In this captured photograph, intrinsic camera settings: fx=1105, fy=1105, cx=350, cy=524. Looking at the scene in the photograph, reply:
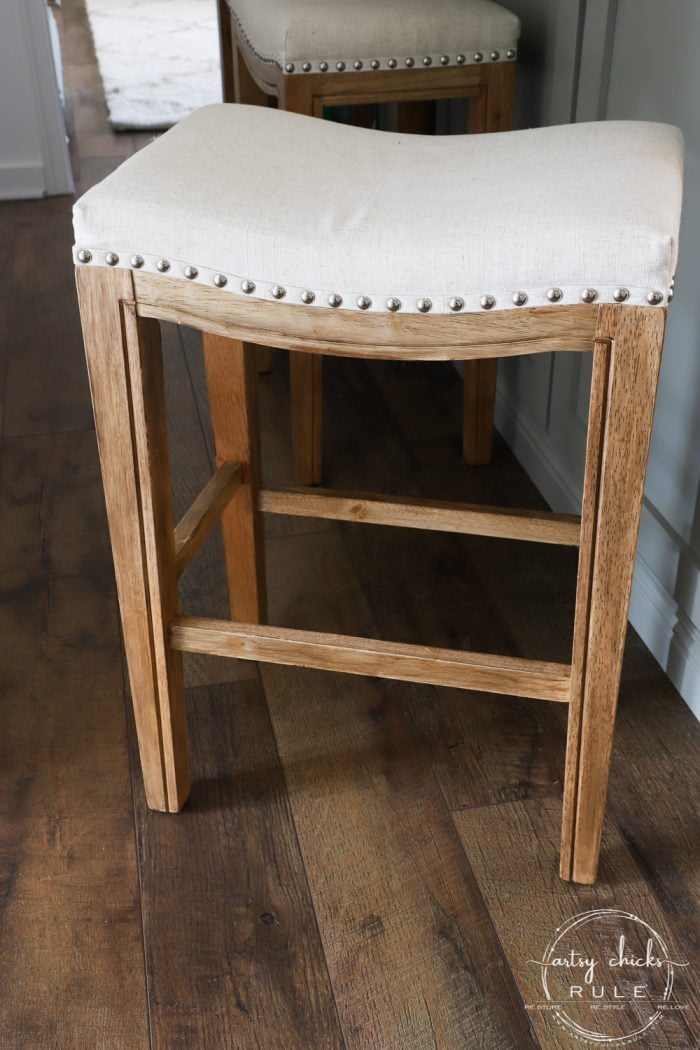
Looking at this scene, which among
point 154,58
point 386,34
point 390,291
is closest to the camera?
point 390,291

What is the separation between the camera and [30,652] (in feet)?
4.40

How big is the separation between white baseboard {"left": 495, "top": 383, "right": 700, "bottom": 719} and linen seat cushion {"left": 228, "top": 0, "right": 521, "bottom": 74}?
1.75 ft

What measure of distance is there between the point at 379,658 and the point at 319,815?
23 centimetres

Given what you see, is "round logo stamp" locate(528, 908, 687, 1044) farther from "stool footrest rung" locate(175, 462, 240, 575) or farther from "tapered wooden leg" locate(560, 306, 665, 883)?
"stool footrest rung" locate(175, 462, 240, 575)

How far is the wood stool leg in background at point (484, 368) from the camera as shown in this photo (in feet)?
4.81

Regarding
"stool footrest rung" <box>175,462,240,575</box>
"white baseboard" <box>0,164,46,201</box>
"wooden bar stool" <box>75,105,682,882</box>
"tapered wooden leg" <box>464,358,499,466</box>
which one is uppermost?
"wooden bar stool" <box>75,105,682,882</box>

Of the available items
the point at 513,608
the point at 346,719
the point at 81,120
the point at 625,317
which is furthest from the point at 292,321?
the point at 81,120

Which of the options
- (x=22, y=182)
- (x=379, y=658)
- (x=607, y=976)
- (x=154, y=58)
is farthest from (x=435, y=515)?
(x=154, y=58)

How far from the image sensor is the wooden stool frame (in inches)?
31.9

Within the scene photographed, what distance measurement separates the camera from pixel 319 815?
111 centimetres

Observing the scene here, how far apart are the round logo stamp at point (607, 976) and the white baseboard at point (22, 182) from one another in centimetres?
252

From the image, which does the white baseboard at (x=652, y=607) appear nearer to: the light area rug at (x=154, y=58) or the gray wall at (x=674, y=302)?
the gray wall at (x=674, y=302)

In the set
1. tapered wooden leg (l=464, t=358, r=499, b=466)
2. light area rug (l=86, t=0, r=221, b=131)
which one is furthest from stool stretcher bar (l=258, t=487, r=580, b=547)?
light area rug (l=86, t=0, r=221, b=131)

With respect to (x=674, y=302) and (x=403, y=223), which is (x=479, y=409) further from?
(x=403, y=223)
